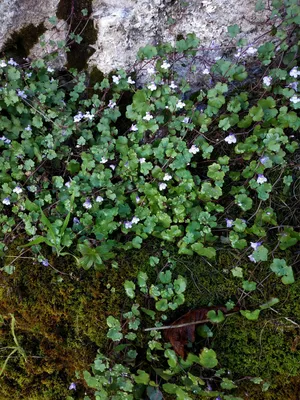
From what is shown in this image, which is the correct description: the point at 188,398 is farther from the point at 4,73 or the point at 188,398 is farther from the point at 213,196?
the point at 4,73

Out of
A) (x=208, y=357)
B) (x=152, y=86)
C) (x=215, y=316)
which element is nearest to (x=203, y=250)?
(x=215, y=316)

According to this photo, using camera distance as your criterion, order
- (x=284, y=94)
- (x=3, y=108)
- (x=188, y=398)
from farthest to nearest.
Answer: (x=3, y=108)
(x=284, y=94)
(x=188, y=398)

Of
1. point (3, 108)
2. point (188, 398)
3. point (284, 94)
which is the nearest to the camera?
point (188, 398)

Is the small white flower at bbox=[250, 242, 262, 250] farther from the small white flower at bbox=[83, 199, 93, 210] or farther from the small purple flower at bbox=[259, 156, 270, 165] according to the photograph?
the small white flower at bbox=[83, 199, 93, 210]

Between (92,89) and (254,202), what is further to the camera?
(92,89)

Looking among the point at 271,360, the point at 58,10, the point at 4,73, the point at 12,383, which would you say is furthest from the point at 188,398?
the point at 58,10

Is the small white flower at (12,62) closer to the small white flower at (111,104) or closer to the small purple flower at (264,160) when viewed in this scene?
the small white flower at (111,104)

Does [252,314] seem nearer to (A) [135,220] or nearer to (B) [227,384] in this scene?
(B) [227,384]
